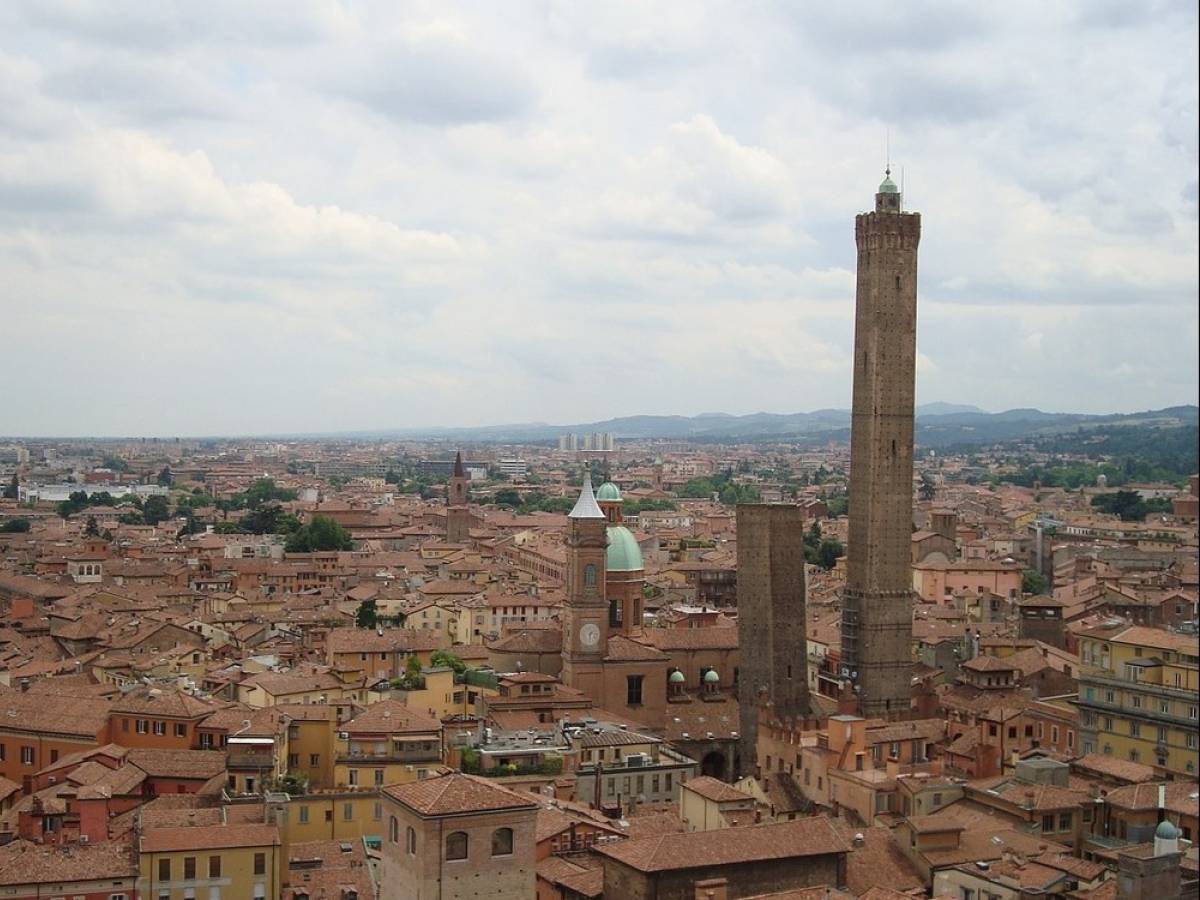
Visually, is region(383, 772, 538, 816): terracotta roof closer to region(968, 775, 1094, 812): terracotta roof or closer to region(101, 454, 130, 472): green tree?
region(968, 775, 1094, 812): terracotta roof

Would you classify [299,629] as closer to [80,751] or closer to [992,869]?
[80,751]

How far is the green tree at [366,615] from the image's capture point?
4756cm

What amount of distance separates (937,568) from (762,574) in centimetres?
2193

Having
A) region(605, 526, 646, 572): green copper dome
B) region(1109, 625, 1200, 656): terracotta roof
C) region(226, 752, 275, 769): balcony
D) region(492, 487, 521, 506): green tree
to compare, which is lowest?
region(492, 487, 521, 506): green tree

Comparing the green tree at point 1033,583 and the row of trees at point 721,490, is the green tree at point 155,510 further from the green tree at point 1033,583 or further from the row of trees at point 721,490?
the green tree at point 1033,583

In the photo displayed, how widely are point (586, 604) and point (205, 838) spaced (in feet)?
51.7

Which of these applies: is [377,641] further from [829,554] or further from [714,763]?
[829,554]

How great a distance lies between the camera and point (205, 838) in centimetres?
2264

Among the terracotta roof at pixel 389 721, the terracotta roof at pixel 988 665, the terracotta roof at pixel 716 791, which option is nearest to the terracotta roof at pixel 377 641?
the terracotta roof at pixel 389 721

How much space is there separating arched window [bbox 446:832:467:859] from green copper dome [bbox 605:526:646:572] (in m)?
20.9

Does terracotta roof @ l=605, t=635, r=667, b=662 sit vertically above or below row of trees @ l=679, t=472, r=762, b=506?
above

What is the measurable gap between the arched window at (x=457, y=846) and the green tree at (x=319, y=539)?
56.9 m

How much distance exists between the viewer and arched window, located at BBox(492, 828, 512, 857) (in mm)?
18547

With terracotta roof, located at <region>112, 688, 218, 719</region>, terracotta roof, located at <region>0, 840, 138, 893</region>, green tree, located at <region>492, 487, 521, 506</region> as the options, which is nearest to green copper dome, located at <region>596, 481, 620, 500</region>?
terracotta roof, located at <region>112, 688, 218, 719</region>
